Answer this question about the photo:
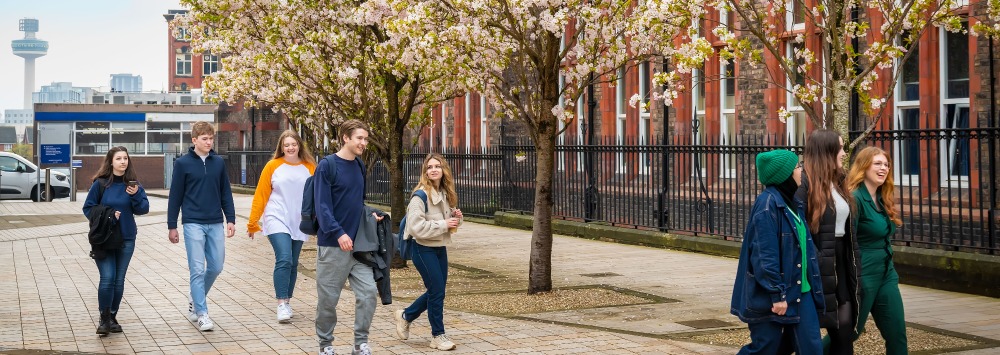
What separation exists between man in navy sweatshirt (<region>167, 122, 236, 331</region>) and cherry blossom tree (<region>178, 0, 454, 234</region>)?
14.2 ft

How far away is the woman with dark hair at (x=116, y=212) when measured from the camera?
33.2 feet

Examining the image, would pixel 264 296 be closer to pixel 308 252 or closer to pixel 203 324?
pixel 203 324

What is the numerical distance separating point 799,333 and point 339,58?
35.4 ft

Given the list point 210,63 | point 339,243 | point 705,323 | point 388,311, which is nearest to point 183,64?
point 210,63

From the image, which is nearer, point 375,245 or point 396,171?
point 375,245

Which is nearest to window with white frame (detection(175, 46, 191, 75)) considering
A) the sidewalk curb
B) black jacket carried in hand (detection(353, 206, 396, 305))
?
the sidewalk curb

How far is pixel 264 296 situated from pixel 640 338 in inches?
184

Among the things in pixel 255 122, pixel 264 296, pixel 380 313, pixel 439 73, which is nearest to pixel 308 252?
pixel 439 73

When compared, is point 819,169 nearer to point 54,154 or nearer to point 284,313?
point 284,313

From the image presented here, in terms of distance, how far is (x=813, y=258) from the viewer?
6.77 m

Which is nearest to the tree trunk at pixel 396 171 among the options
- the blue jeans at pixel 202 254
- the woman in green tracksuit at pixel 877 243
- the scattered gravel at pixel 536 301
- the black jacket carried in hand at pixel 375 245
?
the scattered gravel at pixel 536 301

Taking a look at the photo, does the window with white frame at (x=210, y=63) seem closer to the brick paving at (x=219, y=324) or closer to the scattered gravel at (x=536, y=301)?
the brick paving at (x=219, y=324)

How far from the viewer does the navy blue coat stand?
6625 millimetres

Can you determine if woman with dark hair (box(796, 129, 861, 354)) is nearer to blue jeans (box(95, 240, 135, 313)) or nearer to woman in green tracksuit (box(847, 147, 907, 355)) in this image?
woman in green tracksuit (box(847, 147, 907, 355))
